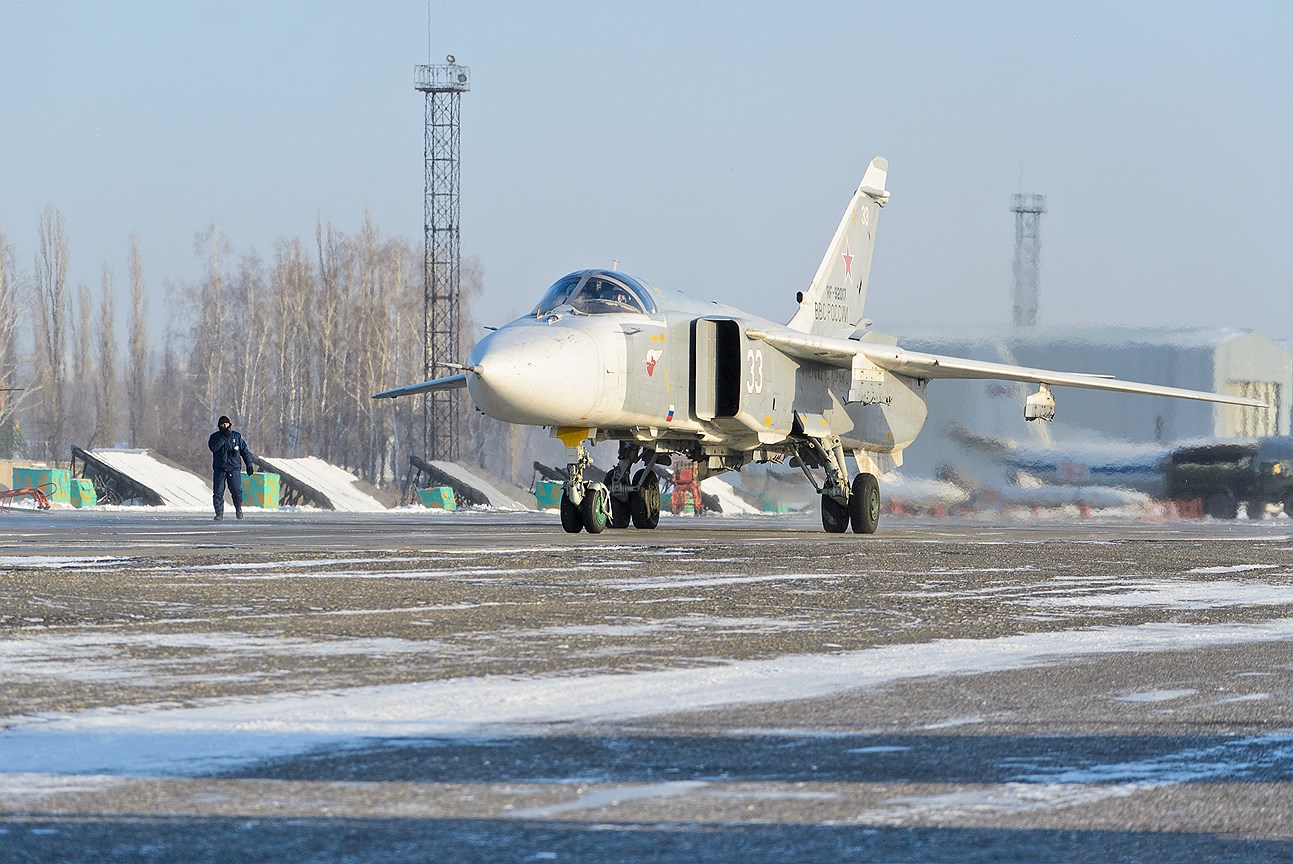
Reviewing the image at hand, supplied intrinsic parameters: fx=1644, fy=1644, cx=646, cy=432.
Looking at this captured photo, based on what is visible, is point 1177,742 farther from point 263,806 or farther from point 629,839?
point 263,806

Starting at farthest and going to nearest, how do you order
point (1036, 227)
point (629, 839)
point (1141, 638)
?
point (1036, 227)
point (1141, 638)
point (629, 839)

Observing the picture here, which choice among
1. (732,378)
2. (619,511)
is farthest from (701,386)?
(619,511)

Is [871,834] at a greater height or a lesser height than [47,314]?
lesser

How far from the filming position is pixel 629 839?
10.4 ft

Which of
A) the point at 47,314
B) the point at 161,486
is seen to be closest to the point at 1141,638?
the point at 161,486

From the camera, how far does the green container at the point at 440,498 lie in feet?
140

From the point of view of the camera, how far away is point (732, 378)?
18.9 metres

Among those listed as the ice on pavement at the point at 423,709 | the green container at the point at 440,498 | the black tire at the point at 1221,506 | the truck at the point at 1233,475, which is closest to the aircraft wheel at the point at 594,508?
the ice on pavement at the point at 423,709

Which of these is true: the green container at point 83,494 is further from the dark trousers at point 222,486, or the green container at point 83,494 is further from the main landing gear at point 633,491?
the main landing gear at point 633,491

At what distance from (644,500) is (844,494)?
2.48m

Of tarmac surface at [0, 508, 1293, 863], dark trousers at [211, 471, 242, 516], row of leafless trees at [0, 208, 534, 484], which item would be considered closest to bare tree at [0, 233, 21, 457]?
row of leafless trees at [0, 208, 534, 484]

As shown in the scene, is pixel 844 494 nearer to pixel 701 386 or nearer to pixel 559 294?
pixel 701 386

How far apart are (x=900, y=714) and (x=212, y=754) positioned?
2002 millimetres

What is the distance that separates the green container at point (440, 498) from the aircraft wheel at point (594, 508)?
24.7 m
